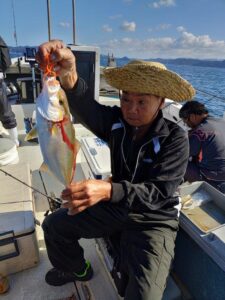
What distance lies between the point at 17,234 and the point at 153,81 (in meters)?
1.73

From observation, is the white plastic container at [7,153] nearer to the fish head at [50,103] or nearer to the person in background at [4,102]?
the person in background at [4,102]

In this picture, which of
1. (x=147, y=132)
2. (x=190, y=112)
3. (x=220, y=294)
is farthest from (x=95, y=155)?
(x=220, y=294)

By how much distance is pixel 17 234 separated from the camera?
2338 mm

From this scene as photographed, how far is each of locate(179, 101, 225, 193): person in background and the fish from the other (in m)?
2.62

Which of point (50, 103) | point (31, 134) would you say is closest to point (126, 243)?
point (31, 134)

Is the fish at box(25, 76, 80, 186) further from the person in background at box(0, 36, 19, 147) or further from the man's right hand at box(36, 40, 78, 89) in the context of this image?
the person in background at box(0, 36, 19, 147)

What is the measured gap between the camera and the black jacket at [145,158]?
1872 mm

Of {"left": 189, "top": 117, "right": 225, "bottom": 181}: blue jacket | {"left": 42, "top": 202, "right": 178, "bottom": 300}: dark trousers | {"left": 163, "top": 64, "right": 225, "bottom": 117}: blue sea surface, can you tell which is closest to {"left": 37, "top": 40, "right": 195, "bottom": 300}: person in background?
{"left": 42, "top": 202, "right": 178, "bottom": 300}: dark trousers

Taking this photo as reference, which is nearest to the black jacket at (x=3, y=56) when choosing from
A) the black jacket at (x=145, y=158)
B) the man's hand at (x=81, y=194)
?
the black jacket at (x=145, y=158)

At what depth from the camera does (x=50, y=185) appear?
377 centimetres

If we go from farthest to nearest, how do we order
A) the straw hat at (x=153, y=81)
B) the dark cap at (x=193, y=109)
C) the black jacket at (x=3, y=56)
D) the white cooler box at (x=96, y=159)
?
the black jacket at (x=3, y=56) < the dark cap at (x=193, y=109) < the white cooler box at (x=96, y=159) < the straw hat at (x=153, y=81)

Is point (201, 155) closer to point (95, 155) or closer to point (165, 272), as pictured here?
point (95, 155)

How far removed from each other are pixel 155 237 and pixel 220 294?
56 centimetres

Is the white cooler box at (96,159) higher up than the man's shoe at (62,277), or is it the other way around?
the white cooler box at (96,159)
